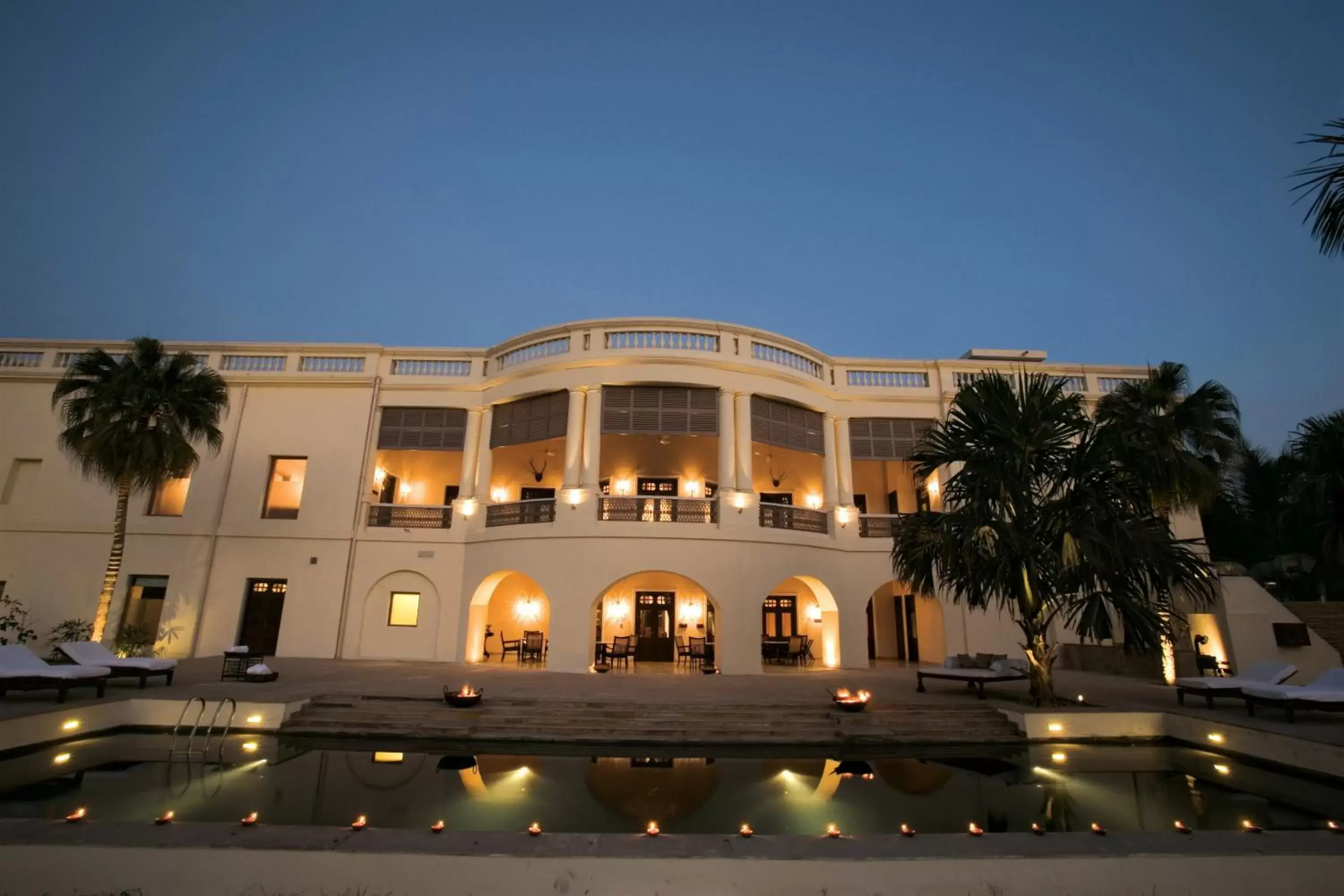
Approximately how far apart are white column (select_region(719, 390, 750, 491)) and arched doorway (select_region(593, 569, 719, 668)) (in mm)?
4677

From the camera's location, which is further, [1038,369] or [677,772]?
[1038,369]

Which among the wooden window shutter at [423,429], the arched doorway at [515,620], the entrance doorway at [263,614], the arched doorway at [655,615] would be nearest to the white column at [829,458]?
the arched doorway at [655,615]

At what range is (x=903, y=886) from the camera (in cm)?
479

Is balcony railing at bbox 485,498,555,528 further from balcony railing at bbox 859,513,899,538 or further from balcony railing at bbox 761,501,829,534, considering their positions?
balcony railing at bbox 859,513,899,538

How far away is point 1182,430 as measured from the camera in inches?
607

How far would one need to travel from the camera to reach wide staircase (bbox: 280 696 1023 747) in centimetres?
1048

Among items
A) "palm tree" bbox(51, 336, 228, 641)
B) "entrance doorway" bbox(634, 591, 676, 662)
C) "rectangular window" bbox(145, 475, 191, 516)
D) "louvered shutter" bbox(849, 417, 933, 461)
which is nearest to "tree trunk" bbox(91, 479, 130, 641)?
"palm tree" bbox(51, 336, 228, 641)

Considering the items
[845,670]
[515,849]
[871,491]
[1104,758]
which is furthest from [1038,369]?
[515,849]

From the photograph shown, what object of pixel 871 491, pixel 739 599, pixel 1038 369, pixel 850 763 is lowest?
A: pixel 850 763

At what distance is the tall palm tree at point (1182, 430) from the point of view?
48.6 feet

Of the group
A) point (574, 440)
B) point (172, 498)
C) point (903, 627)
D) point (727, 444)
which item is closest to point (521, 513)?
point (574, 440)

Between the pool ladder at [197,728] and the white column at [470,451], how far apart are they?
354 inches

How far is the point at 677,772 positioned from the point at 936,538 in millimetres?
6450

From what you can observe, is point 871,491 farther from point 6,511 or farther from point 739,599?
point 6,511
